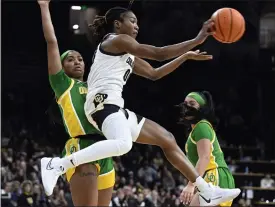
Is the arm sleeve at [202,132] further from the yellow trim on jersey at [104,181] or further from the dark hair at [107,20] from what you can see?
the dark hair at [107,20]

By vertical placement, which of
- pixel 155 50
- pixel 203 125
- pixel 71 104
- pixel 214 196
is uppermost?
pixel 155 50

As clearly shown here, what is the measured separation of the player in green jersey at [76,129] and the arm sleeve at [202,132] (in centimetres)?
98

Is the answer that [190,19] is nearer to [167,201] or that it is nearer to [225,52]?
[225,52]

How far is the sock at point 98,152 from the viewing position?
5.57m

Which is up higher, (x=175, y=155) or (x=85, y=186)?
(x=175, y=155)

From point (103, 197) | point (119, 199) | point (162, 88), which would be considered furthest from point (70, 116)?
point (162, 88)

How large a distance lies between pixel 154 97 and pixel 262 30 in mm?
3990

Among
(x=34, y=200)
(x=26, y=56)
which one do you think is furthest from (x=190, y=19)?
(x=34, y=200)

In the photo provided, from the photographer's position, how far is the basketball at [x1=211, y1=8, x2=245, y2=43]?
5.73 meters

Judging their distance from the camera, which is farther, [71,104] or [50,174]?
[71,104]

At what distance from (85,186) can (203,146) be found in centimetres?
137

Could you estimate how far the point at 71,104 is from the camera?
6000 millimetres

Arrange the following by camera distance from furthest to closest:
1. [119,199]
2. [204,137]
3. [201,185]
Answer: [119,199], [204,137], [201,185]

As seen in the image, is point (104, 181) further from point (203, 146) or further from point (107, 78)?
point (203, 146)
